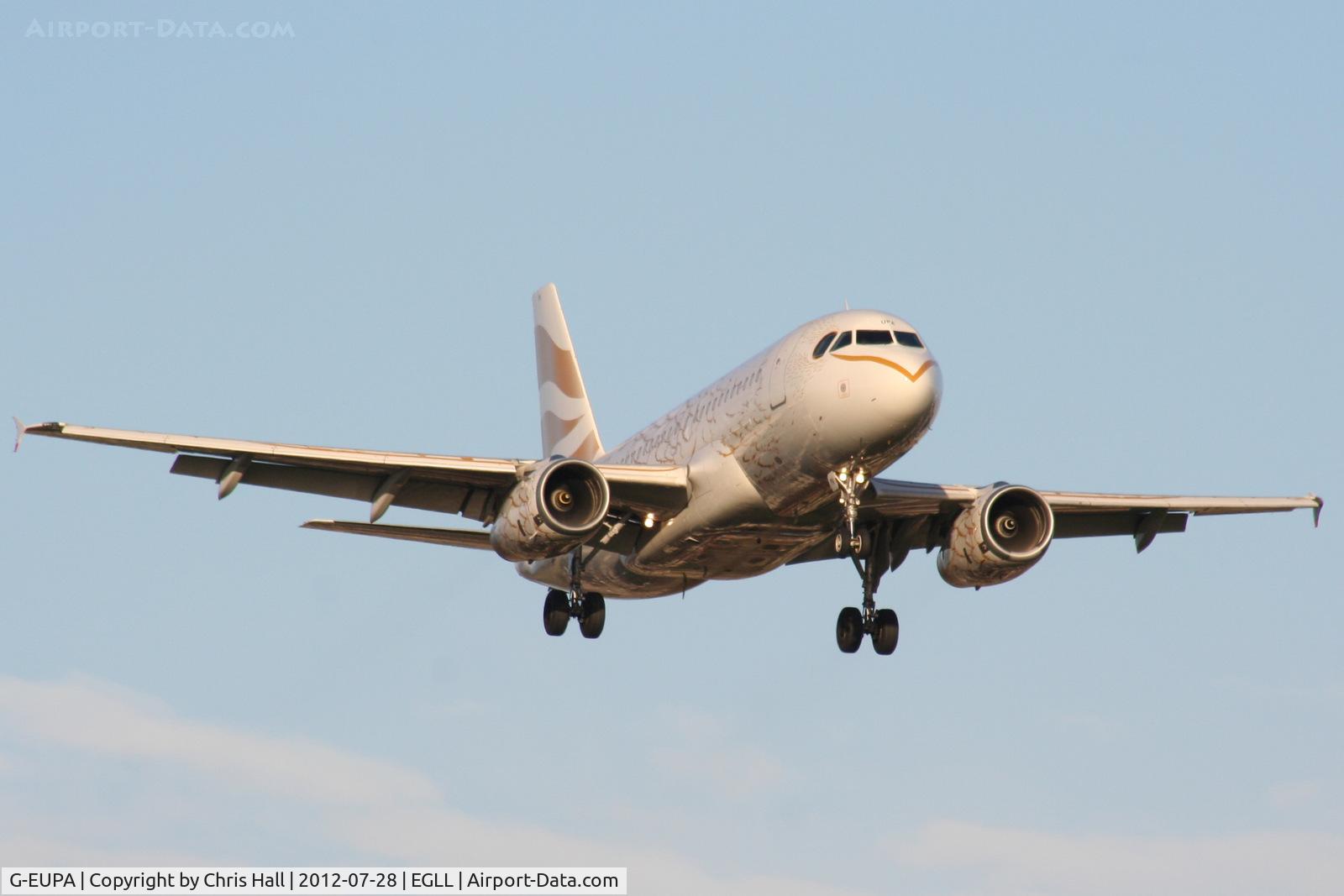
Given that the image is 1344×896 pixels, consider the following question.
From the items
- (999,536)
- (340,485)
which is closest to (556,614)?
(340,485)

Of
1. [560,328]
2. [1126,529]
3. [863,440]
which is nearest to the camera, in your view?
[863,440]

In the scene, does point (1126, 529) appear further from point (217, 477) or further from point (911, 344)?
point (217, 477)

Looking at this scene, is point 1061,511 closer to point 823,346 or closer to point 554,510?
point 823,346

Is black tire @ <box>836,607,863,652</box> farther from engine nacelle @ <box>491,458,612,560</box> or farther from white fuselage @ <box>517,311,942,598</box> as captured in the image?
engine nacelle @ <box>491,458,612,560</box>

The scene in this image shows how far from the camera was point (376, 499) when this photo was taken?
37.8 m

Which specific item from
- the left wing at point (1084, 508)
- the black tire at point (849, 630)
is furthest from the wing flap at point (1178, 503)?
the black tire at point (849, 630)

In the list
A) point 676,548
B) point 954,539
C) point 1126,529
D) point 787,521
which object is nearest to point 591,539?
point 676,548

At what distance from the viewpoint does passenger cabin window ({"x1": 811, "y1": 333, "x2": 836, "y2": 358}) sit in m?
34.2

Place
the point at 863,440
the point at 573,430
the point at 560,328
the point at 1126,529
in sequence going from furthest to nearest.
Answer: the point at 560,328, the point at 573,430, the point at 1126,529, the point at 863,440

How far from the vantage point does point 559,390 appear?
165ft

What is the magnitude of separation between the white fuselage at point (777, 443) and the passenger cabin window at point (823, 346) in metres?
0.12

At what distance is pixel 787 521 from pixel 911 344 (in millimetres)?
4443

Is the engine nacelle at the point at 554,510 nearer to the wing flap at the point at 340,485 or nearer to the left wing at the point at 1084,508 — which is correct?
the wing flap at the point at 340,485

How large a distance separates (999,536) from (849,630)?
4125mm
